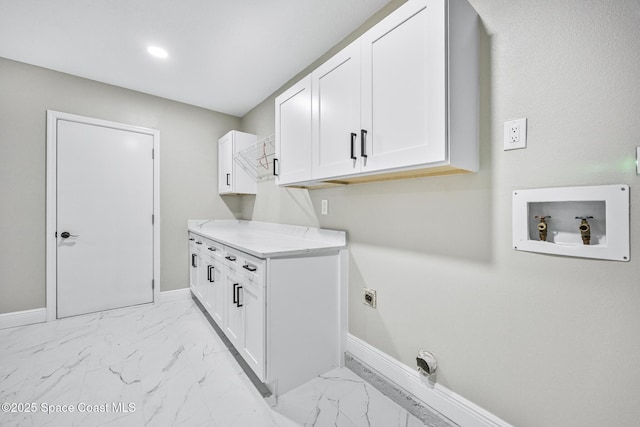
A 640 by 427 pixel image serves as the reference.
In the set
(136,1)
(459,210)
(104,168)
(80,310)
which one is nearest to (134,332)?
(80,310)

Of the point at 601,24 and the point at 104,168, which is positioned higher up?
the point at 601,24

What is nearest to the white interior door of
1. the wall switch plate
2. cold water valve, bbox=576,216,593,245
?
the wall switch plate

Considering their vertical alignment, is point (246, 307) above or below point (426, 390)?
above

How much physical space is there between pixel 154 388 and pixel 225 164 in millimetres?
2404

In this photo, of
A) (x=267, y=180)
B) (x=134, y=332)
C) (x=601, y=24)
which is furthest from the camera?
(x=267, y=180)

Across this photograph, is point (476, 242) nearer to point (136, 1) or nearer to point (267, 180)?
point (267, 180)

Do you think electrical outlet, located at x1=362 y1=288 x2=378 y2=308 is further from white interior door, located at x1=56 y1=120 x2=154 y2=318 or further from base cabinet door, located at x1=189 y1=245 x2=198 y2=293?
white interior door, located at x1=56 y1=120 x2=154 y2=318

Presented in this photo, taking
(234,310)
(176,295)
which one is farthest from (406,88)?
(176,295)

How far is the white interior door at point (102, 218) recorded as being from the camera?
260 centimetres

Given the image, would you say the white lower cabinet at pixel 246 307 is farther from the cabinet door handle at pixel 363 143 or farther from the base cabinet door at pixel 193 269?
the base cabinet door at pixel 193 269

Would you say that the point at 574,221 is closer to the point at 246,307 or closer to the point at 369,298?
the point at 369,298

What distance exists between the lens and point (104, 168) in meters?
2.78

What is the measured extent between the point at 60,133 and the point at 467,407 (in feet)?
12.9

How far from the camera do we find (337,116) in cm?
158
